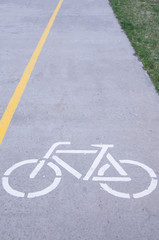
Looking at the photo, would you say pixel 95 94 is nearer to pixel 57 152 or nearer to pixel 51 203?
pixel 57 152

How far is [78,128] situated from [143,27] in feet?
20.9

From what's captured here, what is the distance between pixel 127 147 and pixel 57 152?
103 cm

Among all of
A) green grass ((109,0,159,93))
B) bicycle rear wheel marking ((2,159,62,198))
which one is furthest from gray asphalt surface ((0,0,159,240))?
green grass ((109,0,159,93))

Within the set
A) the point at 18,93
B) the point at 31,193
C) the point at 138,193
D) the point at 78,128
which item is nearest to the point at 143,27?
the point at 18,93

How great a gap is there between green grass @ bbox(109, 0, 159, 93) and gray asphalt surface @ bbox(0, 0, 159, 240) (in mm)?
241

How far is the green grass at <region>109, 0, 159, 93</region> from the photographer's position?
7152mm

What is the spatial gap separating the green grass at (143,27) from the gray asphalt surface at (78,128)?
24 centimetres

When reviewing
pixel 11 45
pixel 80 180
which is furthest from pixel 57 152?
pixel 11 45

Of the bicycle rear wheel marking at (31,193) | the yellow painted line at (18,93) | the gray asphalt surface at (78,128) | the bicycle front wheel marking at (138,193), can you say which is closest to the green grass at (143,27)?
the gray asphalt surface at (78,128)

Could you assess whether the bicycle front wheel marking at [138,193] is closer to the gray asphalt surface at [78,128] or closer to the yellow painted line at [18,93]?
the gray asphalt surface at [78,128]

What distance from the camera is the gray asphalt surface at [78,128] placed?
3260 mm

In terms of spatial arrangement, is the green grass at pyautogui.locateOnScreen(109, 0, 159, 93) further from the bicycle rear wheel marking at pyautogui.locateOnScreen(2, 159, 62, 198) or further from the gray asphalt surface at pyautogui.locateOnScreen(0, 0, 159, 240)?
the bicycle rear wheel marking at pyautogui.locateOnScreen(2, 159, 62, 198)

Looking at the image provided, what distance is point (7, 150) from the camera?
4.37 m

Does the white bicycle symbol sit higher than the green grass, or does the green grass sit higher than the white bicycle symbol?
the white bicycle symbol
